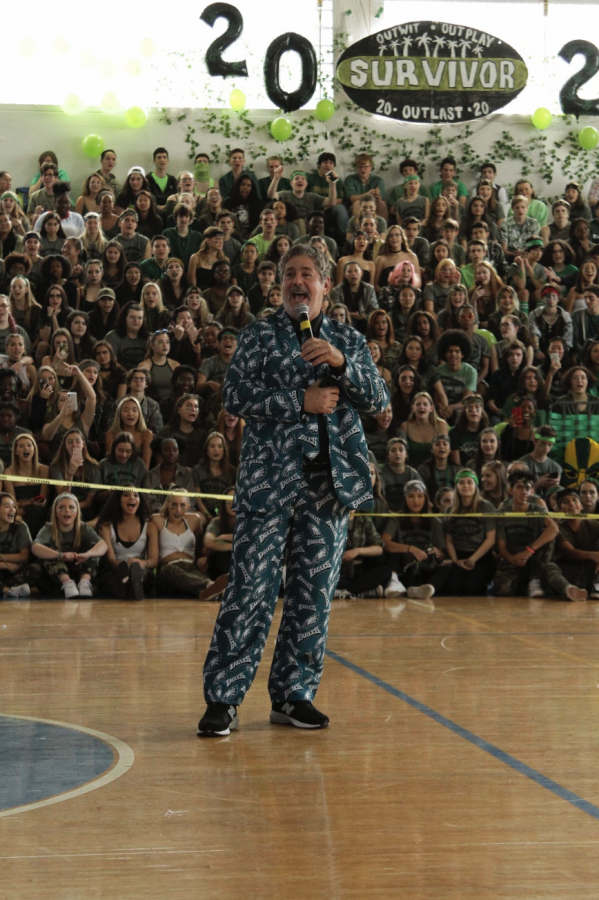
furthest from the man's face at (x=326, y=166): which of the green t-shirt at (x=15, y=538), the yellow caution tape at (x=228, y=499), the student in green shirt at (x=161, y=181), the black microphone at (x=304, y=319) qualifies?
the black microphone at (x=304, y=319)

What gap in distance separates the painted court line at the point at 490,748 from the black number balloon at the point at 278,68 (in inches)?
438

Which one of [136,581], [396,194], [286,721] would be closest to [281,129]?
[396,194]

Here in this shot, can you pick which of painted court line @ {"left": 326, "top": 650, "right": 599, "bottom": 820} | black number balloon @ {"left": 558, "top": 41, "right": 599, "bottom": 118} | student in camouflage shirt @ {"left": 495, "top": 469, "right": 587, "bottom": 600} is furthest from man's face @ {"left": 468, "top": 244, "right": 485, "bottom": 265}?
painted court line @ {"left": 326, "top": 650, "right": 599, "bottom": 820}

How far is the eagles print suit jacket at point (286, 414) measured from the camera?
3891mm

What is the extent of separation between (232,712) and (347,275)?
734 centimetres

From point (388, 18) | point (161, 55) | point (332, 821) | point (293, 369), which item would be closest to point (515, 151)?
point (388, 18)

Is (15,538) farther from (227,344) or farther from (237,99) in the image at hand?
(237,99)

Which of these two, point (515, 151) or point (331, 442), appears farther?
point (515, 151)

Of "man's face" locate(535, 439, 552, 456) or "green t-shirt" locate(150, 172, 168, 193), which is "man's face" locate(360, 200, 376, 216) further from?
"man's face" locate(535, 439, 552, 456)

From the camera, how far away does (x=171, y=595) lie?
8.60 m

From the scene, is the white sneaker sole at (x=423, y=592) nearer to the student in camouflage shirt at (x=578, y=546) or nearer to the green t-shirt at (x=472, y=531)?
the green t-shirt at (x=472, y=531)

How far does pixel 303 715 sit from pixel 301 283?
1407mm

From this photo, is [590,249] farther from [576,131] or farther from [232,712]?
[232,712]

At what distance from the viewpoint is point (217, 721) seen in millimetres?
3871
